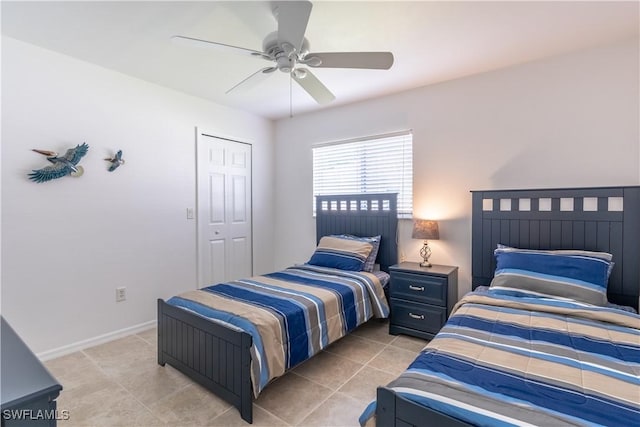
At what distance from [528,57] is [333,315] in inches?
106

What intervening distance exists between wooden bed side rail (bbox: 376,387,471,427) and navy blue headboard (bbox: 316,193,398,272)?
7.61ft

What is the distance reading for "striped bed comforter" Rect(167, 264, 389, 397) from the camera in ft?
6.41

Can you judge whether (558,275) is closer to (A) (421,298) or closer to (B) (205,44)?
(A) (421,298)

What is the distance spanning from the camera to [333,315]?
2484 millimetres

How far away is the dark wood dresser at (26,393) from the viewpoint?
72cm

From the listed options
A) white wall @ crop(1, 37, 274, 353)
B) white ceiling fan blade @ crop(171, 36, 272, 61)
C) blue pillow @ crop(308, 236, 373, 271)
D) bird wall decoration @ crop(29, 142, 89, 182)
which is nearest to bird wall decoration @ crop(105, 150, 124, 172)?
white wall @ crop(1, 37, 274, 353)

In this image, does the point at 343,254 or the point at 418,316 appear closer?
the point at 418,316

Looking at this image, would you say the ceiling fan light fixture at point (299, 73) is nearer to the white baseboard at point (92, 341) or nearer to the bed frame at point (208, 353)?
the bed frame at point (208, 353)

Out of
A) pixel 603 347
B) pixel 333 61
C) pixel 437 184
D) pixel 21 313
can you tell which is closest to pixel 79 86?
pixel 21 313

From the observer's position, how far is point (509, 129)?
113 inches

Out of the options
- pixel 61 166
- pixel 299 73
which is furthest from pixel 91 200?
pixel 299 73

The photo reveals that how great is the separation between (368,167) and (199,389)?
2757 mm

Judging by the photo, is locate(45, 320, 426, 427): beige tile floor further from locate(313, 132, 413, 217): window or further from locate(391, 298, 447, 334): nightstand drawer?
locate(313, 132, 413, 217): window

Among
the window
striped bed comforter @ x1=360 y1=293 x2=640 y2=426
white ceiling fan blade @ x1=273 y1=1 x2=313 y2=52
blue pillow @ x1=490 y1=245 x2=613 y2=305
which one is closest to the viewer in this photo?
striped bed comforter @ x1=360 y1=293 x2=640 y2=426
